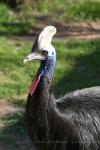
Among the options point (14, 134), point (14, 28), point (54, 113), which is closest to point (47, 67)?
point (54, 113)

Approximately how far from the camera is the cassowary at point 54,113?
4.53 meters

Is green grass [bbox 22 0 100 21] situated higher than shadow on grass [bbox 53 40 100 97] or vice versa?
green grass [bbox 22 0 100 21]

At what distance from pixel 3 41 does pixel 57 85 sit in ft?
6.45

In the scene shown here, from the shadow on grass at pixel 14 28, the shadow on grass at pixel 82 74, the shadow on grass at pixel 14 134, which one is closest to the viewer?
the shadow on grass at pixel 14 134

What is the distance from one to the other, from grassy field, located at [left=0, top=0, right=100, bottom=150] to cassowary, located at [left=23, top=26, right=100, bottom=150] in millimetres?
1238

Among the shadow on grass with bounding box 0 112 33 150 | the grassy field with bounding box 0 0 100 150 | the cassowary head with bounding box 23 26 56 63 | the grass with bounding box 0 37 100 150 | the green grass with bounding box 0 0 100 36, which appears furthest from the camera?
the green grass with bounding box 0 0 100 36

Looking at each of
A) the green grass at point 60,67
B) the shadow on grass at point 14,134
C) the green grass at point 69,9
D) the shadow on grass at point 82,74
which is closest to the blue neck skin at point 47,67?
the shadow on grass at point 14,134

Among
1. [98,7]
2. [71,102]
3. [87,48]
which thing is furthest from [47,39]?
[98,7]

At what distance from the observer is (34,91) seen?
458 cm

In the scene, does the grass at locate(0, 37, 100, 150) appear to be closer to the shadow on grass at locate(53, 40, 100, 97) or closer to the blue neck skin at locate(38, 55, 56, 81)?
the shadow on grass at locate(53, 40, 100, 97)

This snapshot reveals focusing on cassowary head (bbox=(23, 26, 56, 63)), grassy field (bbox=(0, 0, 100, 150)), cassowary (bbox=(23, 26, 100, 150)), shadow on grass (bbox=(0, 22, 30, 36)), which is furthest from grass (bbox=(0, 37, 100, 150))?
cassowary head (bbox=(23, 26, 56, 63))

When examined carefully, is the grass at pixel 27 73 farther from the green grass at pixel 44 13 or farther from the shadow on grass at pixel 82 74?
the green grass at pixel 44 13

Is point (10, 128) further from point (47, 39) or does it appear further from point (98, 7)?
point (98, 7)

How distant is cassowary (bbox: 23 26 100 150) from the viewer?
453 cm
